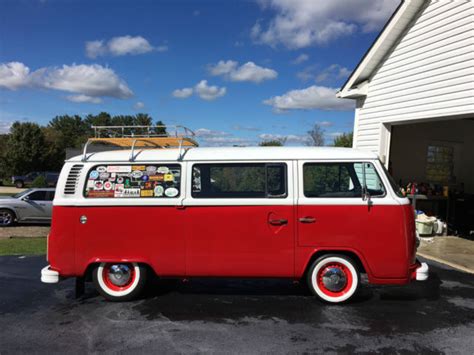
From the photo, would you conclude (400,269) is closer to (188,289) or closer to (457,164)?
(188,289)

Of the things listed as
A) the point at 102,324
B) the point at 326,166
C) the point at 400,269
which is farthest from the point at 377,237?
the point at 102,324

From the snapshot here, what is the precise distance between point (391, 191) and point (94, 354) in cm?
375

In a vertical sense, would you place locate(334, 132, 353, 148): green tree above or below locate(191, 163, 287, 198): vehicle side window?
above

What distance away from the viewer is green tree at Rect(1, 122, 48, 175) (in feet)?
149

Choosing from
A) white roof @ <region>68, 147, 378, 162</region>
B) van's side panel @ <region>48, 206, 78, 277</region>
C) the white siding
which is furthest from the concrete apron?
van's side panel @ <region>48, 206, 78, 277</region>

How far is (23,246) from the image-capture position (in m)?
9.91

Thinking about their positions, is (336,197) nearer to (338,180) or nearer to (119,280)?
(338,180)

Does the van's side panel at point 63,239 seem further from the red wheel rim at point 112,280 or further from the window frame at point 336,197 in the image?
the window frame at point 336,197

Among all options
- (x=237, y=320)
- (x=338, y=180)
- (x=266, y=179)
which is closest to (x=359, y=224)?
(x=338, y=180)

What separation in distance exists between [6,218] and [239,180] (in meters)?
12.0

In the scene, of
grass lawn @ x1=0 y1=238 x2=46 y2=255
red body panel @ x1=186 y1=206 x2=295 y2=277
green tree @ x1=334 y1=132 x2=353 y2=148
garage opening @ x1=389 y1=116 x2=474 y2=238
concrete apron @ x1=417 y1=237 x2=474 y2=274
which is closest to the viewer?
red body panel @ x1=186 y1=206 x2=295 y2=277

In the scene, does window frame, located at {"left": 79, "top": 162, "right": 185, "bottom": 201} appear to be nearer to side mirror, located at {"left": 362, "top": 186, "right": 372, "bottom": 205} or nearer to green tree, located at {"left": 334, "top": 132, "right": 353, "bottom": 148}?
side mirror, located at {"left": 362, "top": 186, "right": 372, "bottom": 205}

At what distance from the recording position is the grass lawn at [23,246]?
9.05 meters

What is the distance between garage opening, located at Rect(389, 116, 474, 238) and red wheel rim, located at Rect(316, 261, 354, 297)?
20.6 ft
